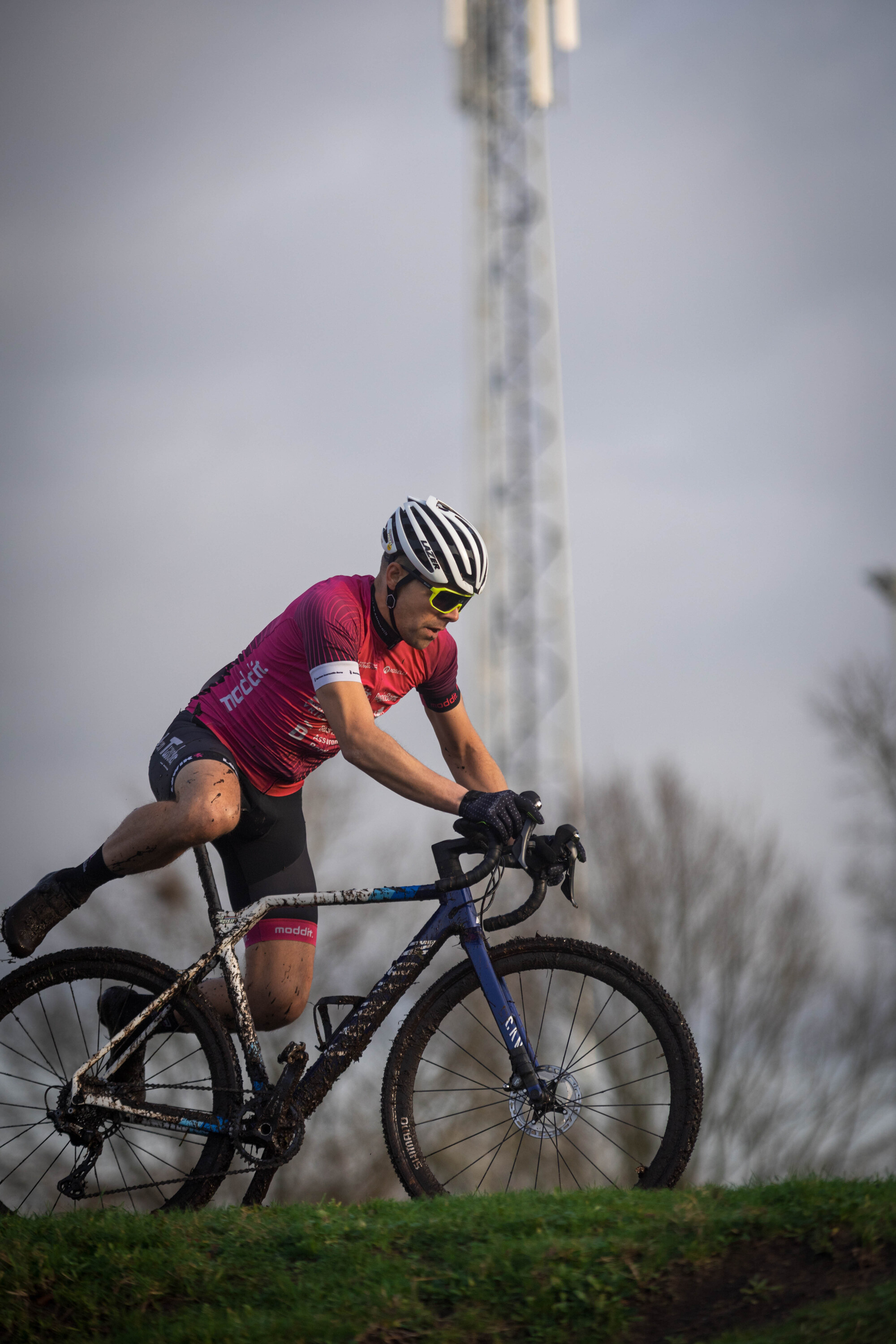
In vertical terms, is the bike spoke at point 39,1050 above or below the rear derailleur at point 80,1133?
above

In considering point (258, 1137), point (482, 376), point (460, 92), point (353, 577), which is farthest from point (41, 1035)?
point (460, 92)

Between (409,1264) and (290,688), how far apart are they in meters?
2.26

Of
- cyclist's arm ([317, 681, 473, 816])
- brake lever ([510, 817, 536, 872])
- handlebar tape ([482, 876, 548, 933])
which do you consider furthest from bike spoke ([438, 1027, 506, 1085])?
cyclist's arm ([317, 681, 473, 816])

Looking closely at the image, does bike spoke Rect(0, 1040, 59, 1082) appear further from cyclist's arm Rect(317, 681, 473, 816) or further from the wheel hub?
the wheel hub

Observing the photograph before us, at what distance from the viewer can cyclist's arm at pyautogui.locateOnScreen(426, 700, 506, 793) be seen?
536 cm

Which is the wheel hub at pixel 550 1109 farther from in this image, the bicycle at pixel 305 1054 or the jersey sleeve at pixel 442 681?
the jersey sleeve at pixel 442 681

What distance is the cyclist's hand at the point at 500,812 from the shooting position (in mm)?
4352

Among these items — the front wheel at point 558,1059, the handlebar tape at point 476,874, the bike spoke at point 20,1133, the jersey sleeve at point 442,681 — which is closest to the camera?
the front wheel at point 558,1059

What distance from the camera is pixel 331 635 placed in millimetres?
4637

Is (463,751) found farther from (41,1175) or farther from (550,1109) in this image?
(41,1175)

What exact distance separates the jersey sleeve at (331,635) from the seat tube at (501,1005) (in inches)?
39.5

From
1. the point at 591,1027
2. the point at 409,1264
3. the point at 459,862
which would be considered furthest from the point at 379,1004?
the point at 409,1264

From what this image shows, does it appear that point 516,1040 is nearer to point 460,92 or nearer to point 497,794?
point 497,794

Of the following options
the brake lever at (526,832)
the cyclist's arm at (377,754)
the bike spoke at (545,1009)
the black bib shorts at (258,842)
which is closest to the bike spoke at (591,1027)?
the bike spoke at (545,1009)
